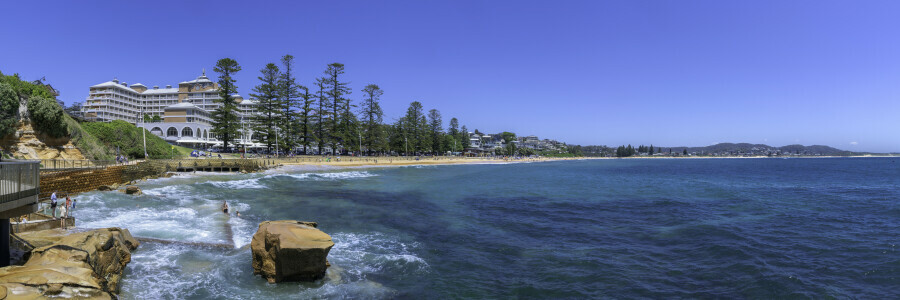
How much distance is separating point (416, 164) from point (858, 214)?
187 feet

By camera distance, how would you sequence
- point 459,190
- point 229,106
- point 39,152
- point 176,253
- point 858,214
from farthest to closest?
point 229,106
point 459,190
point 39,152
point 858,214
point 176,253

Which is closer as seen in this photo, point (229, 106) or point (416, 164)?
point (229, 106)

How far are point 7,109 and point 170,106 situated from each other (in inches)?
2131

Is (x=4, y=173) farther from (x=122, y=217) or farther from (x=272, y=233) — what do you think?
(x=122, y=217)

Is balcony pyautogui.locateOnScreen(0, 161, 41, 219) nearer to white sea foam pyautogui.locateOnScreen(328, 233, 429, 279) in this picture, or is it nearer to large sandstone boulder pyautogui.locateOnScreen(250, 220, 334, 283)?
large sandstone boulder pyautogui.locateOnScreen(250, 220, 334, 283)

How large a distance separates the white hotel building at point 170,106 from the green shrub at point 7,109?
34.7 metres

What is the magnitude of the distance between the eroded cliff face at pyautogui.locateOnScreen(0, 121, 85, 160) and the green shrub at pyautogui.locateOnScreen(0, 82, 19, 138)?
0.68m

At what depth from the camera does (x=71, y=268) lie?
23.3 ft

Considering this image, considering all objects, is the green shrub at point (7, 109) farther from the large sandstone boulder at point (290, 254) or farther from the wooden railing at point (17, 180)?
the large sandstone boulder at point (290, 254)

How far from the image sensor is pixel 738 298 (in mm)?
8836

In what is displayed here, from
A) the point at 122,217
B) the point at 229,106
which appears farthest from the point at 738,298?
the point at 229,106

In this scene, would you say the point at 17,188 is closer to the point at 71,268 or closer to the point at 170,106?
the point at 71,268

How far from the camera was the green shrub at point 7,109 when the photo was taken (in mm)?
25766

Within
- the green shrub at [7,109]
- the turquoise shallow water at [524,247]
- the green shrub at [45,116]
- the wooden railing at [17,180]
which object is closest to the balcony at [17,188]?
the wooden railing at [17,180]
